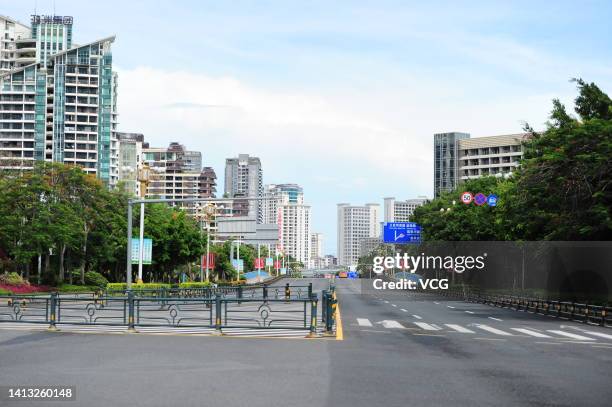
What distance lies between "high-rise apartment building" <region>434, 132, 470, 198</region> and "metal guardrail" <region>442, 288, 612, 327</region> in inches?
4515

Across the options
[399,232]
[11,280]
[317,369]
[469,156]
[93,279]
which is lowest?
[93,279]

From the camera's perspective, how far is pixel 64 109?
15812 cm

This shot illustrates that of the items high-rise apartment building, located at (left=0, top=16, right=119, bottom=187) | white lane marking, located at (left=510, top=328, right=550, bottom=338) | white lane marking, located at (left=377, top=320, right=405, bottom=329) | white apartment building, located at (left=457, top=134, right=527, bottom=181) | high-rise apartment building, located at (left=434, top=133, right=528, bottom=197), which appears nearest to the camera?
white lane marking, located at (left=510, top=328, right=550, bottom=338)

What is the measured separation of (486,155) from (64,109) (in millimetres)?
86844

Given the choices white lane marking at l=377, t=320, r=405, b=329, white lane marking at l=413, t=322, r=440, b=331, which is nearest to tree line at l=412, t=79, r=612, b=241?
white lane marking at l=413, t=322, r=440, b=331

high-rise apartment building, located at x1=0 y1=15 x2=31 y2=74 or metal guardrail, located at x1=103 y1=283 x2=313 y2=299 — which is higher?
high-rise apartment building, located at x1=0 y1=15 x2=31 y2=74

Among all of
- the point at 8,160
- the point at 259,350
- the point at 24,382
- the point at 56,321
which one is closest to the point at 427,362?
the point at 259,350

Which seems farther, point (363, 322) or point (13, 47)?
point (13, 47)

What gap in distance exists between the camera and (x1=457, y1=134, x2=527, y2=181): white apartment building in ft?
526

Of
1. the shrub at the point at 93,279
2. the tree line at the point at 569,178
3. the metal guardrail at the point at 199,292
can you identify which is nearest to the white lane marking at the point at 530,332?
the tree line at the point at 569,178

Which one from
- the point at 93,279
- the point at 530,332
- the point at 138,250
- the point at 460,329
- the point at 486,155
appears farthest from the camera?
the point at 486,155

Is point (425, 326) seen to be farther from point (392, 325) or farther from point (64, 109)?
point (64, 109)

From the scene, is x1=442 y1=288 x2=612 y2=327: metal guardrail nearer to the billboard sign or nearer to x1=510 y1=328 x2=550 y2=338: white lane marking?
x1=510 y1=328 x2=550 y2=338: white lane marking

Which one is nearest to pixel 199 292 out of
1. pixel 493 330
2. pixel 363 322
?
pixel 363 322
